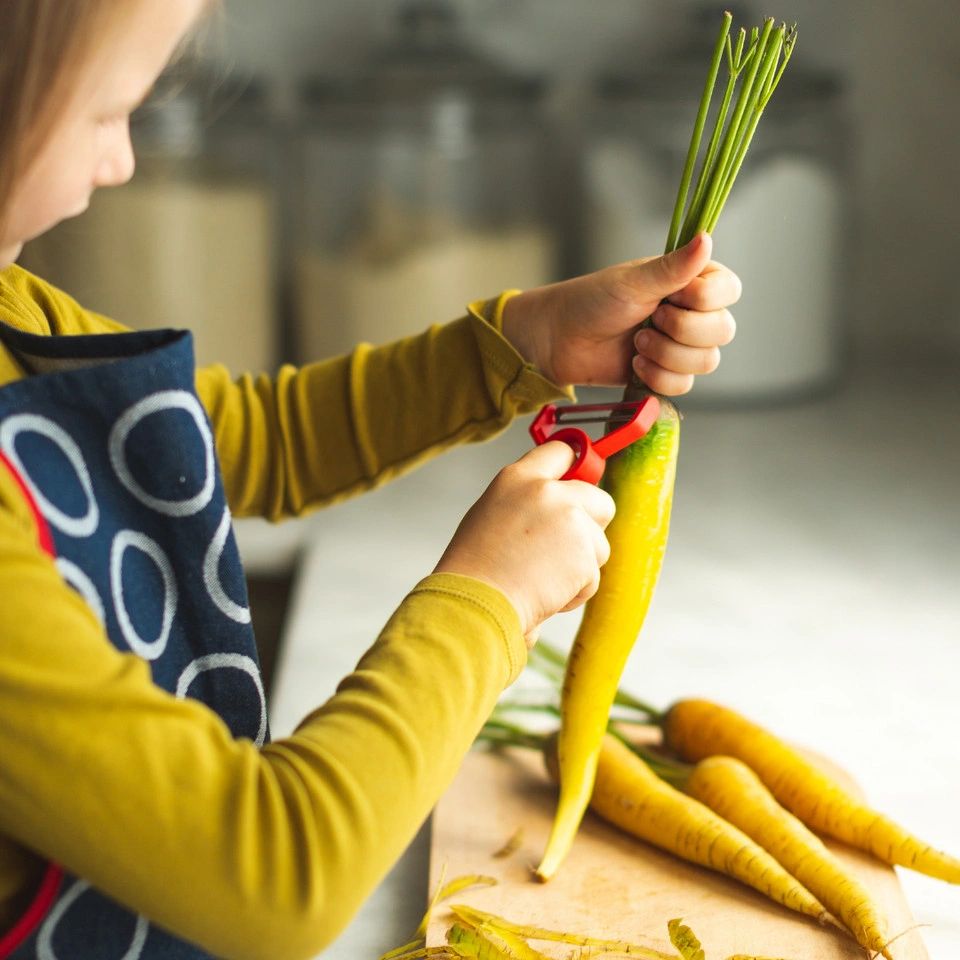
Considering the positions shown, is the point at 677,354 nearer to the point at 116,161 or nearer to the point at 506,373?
the point at 506,373

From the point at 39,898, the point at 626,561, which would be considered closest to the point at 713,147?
the point at 626,561

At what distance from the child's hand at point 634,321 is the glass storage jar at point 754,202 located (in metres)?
0.84

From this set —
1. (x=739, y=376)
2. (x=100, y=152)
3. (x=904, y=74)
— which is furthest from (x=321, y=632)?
(x=904, y=74)

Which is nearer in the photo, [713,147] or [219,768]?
[219,768]

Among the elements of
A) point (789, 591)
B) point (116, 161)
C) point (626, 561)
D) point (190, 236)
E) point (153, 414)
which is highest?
point (116, 161)

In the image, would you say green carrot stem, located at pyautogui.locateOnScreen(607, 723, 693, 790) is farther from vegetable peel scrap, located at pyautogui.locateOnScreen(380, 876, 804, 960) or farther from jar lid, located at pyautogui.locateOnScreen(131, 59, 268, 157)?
jar lid, located at pyautogui.locateOnScreen(131, 59, 268, 157)

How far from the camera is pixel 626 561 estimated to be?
0.76 m

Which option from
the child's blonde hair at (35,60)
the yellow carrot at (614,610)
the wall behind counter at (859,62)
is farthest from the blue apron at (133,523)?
the wall behind counter at (859,62)

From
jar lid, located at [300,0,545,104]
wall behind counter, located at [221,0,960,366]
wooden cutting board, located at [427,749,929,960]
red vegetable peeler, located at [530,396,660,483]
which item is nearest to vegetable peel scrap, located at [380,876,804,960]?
wooden cutting board, located at [427,749,929,960]

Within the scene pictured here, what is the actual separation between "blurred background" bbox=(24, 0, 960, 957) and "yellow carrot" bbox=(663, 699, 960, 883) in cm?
27

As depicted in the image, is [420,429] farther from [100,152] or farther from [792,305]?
[792,305]

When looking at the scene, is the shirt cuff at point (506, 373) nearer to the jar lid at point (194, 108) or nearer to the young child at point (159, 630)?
the young child at point (159, 630)

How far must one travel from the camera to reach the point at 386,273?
1672mm

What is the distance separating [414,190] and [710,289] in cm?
106
